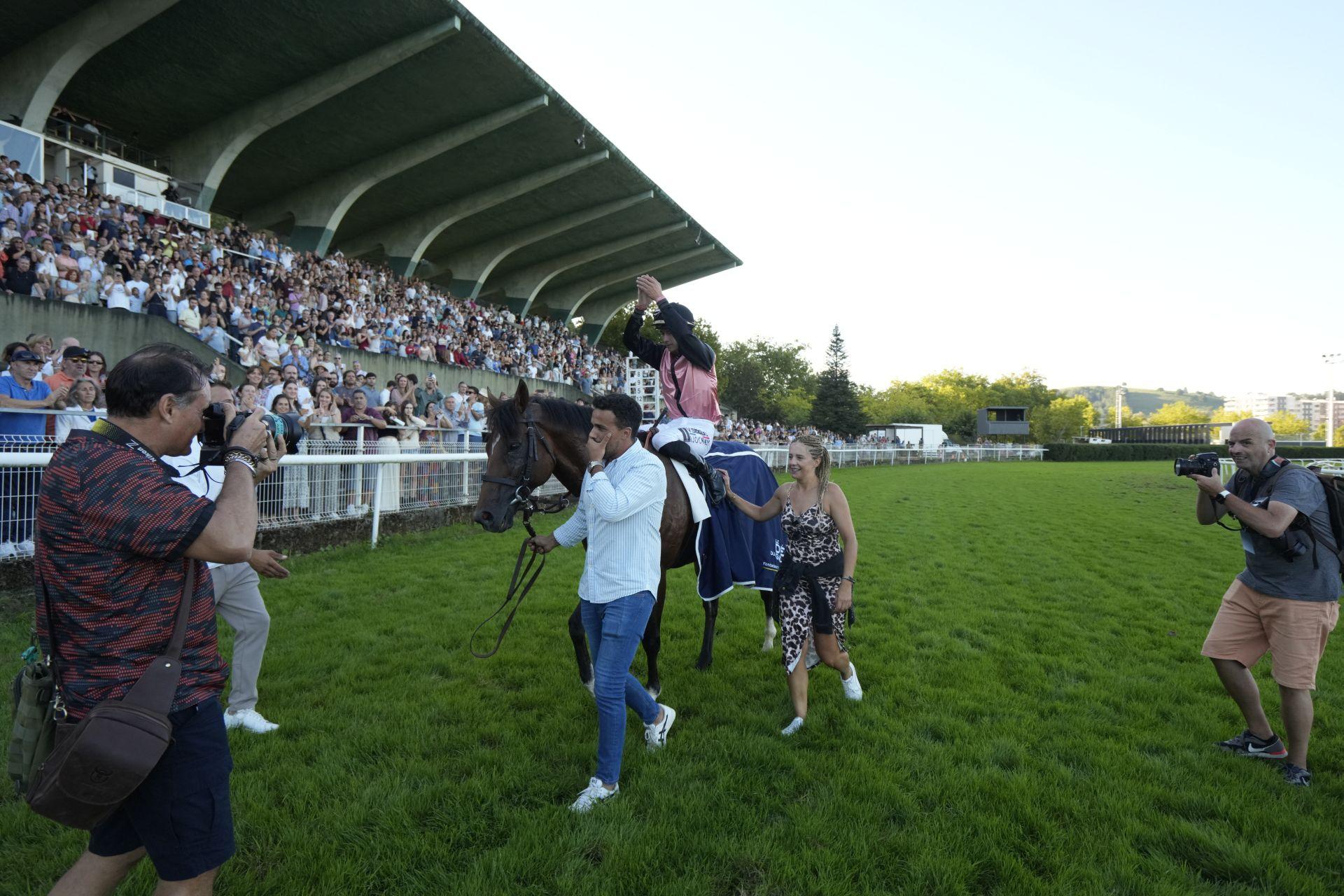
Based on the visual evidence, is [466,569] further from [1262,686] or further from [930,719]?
[1262,686]

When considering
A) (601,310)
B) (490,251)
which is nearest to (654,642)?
(490,251)

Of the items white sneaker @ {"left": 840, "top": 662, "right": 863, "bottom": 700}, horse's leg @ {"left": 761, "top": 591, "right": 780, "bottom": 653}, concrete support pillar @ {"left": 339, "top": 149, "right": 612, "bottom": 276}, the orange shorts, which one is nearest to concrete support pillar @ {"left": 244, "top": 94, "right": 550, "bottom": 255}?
concrete support pillar @ {"left": 339, "top": 149, "right": 612, "bottom": 276}

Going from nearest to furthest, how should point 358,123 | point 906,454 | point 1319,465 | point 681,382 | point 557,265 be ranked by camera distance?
point 681,382 → point 1319,465 → point 358,123 → point 906,454 → point 557,265

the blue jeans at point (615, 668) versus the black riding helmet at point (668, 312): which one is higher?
the black riding helmet at point (668, 312)

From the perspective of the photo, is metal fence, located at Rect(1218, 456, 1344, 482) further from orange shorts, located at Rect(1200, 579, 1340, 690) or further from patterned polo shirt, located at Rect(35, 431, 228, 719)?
patterned polo shirt, located at Rect(35, 431, 228, 719)

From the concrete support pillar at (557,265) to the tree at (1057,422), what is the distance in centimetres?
5549

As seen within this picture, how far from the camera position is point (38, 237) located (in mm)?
11430

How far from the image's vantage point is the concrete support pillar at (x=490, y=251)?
3231cm

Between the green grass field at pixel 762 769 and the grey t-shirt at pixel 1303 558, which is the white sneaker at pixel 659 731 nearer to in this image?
the green grass field at pixel 762 769

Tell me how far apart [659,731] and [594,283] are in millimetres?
39638

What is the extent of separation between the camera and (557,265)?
36.9 m

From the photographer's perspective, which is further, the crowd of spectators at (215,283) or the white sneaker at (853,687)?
the crowd of spectators at (215,283)

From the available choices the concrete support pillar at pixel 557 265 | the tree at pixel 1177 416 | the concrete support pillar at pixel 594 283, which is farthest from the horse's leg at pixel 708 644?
the tree at pixel 1177 416

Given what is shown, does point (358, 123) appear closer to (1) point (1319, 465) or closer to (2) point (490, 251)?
(2) point (490, 251)
